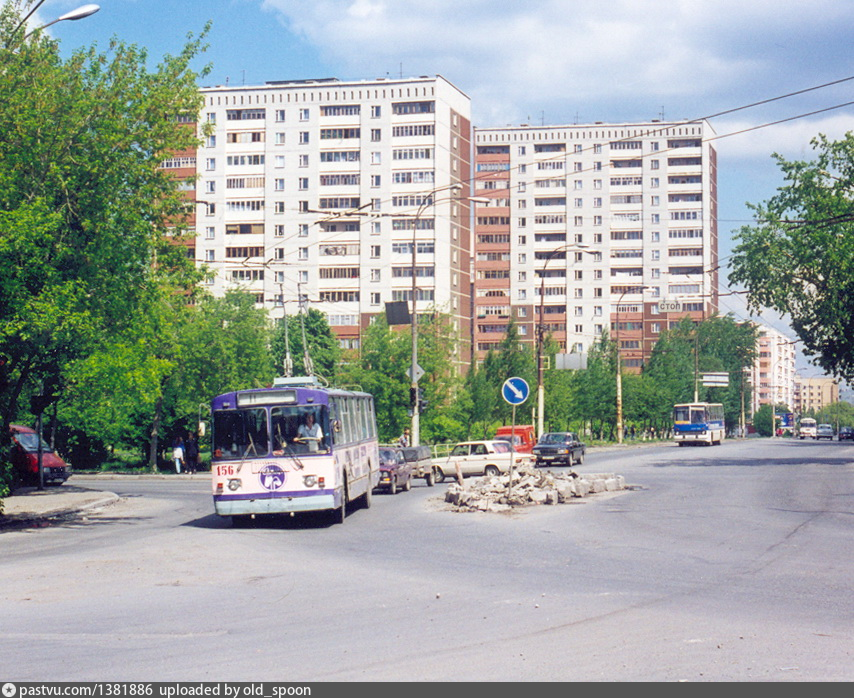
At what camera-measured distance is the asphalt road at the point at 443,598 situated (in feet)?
24.6

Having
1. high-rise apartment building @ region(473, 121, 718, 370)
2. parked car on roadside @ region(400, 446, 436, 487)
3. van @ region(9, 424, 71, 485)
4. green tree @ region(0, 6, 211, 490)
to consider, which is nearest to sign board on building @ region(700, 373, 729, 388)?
high-rise apartment building @ region(473, 121, 718, 370)

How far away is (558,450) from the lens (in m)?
46.6

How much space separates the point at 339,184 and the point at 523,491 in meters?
72.2

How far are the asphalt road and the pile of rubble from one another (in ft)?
3.56

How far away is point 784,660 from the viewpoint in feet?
24.6

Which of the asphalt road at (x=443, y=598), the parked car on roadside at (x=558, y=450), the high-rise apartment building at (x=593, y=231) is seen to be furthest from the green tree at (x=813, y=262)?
the high-rise apartment building at (x=593, y=231)

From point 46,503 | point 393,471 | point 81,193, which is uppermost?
point 81,193

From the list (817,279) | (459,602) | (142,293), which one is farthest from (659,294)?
(459,602)

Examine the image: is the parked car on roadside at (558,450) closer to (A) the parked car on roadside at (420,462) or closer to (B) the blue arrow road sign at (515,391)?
(A) the parked car on roadside at (420,462)

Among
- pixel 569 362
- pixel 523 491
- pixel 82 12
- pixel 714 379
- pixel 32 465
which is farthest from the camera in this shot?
pixel 714 379

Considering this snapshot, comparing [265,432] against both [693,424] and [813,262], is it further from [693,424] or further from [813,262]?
[693,424]

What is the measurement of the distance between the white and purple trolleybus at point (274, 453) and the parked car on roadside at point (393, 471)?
9.41 m

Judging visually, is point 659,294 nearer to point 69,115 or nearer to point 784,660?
point 69,115

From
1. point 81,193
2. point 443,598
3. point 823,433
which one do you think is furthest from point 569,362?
point 443,598
